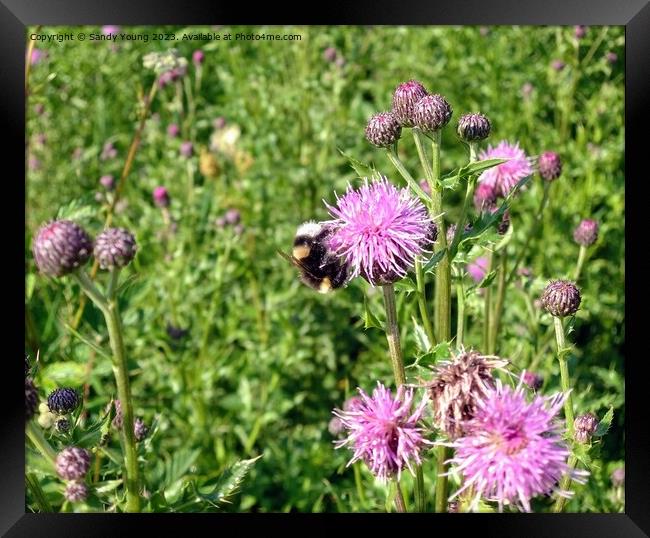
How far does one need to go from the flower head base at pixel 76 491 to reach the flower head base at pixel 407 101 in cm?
95

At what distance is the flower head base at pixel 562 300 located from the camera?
150cm

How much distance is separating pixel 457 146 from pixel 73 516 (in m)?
2.88

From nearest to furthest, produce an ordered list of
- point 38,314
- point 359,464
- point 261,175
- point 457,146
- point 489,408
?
point 489,408
point 359,464
point 38,314
point 261,175
point 457,146

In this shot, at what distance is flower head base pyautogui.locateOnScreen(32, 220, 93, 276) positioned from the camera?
3.89 feet

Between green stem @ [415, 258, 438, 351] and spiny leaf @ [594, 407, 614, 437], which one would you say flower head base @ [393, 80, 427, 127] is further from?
spiny leaf @ [594, 407, 614, 437]

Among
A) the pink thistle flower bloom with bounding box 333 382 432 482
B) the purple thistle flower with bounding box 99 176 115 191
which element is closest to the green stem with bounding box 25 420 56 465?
the pink thistle flower bloom with bounding box 333 382 432 482

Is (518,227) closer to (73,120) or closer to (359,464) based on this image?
(359,464)

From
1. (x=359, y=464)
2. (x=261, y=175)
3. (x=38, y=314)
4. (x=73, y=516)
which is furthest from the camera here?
(x=261, y=175)

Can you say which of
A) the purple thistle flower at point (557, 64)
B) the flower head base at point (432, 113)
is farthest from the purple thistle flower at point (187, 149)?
the flower head base at point (432, 113)

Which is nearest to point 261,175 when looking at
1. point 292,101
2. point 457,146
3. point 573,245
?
point 292,101

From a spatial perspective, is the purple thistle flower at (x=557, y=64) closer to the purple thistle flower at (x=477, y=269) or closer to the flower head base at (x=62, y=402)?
the purple thistle flower at (x=477, y=269)

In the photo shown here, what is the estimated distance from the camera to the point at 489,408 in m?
1.12

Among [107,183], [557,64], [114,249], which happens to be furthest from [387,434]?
[557,64]

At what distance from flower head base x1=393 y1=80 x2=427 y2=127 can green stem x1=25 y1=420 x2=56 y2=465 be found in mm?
945
